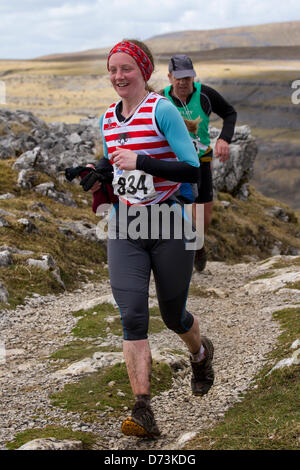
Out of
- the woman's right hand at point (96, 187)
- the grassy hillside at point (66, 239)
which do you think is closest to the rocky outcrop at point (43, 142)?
the grassy hillside at point (66, 239)

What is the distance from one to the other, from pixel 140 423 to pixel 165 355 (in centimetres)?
249

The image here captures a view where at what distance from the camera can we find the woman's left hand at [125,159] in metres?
5.32

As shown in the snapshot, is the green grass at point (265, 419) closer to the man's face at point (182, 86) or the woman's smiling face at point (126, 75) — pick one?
the woman's smiling face at point (126, 75)

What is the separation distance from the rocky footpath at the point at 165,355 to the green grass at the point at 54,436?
0.09 metres

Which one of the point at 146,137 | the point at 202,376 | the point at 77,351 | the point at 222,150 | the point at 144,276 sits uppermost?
the point at 146,137

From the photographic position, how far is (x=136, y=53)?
18.3 ft

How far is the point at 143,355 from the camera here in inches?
216

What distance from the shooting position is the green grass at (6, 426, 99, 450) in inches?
208

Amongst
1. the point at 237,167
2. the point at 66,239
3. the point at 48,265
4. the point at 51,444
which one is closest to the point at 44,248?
the point at 48,265

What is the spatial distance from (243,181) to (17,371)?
20.8m

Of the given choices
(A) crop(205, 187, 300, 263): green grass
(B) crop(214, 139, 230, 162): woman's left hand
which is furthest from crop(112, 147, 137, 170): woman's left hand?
(A) crop(205, 187, 300, 263): green grass

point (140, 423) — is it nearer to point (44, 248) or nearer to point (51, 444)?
point (51, 444)

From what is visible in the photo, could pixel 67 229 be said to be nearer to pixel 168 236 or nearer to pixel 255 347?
pixel 255 347

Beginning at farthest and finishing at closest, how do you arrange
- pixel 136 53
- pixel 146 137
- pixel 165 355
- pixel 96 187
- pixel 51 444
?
pixel 165 355 → pixel 96 187 → pixel 136 53 → pixel 146 137 → pixel 51 444
